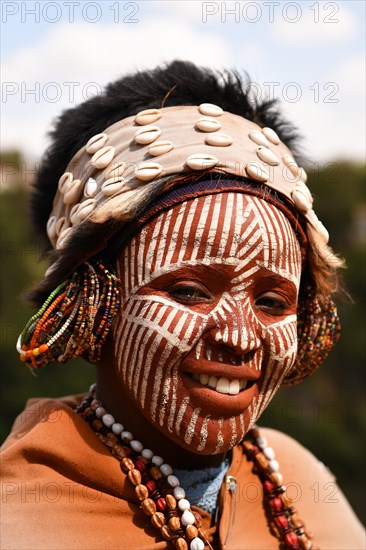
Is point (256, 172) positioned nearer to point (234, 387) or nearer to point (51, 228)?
point (234, 387)

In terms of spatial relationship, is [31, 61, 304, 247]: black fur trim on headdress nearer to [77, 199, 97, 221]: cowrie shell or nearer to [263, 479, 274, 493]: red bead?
[77, 199, 97, 221]: cowrie shell

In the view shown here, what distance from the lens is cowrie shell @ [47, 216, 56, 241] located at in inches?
121

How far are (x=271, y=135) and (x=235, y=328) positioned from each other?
0.85 m

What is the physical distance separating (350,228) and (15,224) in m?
4.00

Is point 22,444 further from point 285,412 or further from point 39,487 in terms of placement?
point 285,412

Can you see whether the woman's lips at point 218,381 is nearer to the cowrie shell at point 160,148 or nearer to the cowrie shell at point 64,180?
the cowrie shell at point 160,148

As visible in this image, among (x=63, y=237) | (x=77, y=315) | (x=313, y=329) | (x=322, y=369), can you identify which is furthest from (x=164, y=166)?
(x=322, y=369)

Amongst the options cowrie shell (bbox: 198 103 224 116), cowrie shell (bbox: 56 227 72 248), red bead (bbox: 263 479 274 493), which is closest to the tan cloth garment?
red bead (bbox: 263 479 274 493)

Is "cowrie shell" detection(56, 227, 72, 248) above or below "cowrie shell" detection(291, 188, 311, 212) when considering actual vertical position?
below

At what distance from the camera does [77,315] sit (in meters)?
2.73

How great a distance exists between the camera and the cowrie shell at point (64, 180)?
9.79 feet

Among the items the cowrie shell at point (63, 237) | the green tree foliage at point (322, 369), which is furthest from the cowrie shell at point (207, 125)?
the green tree foliage at point (322, 369)

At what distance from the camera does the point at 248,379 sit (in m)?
2.65

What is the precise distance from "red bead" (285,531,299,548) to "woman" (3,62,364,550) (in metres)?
0.02
